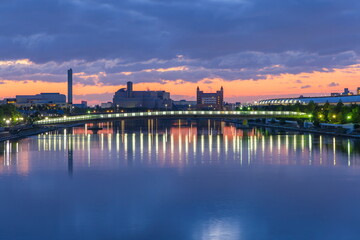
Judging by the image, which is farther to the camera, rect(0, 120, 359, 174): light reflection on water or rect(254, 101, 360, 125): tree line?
rect(254, 101, 360, 125): tree line

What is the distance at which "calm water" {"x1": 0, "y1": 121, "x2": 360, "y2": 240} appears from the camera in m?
18.1

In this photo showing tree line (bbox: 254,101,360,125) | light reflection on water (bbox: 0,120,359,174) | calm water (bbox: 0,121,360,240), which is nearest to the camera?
calm water (bbox: 0,121,360,240)

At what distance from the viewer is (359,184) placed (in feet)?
88.9

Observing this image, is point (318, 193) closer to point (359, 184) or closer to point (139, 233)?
point (359, 184)

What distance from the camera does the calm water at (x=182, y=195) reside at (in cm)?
1814

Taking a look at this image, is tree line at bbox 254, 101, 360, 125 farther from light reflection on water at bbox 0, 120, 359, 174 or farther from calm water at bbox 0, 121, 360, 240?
calm water at bbox 0, 121, 360, 240

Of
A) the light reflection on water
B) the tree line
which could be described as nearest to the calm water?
the light reflection on water

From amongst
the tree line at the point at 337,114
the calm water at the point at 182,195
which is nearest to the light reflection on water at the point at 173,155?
the calm water at the point at 182,195

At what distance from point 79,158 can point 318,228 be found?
2676 cm

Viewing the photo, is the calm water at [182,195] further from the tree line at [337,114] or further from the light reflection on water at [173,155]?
the tree line at [337,114]

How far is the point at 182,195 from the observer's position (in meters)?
24.5

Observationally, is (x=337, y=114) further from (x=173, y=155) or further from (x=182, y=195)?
(x=182, y=195)

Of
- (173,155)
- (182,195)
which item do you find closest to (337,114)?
(173,155)

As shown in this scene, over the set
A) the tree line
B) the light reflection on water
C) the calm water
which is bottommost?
the calm water
